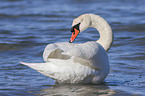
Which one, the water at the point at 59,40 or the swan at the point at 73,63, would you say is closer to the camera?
the swan at the point at 73,63

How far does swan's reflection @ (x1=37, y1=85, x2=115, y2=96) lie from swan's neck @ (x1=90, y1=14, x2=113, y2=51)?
854 millimetres

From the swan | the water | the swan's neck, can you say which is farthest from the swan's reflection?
the swan's neck

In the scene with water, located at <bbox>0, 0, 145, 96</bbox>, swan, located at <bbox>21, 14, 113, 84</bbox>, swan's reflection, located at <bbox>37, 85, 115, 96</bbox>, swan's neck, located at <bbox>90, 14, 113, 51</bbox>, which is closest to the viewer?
swan, located at <bbox>21, 14, 113, 84</bbox>

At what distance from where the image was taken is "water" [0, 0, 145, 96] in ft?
16.3

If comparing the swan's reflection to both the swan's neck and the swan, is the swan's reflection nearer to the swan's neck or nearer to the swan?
the swan

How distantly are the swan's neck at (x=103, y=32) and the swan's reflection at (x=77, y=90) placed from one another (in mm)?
854

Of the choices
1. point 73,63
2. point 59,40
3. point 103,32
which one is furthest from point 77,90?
point 59,40

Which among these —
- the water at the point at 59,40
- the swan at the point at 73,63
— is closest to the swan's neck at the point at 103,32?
the water at the point at 59,40

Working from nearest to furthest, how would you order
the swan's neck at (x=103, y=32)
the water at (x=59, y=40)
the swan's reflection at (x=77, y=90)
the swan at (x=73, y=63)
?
1. the swan at (x=73, y=63)
2. the swan's reflection at (x=77, y=90)
3. the water at (x=59, y=40)
4. the swan's neck at (x=103, y=32)

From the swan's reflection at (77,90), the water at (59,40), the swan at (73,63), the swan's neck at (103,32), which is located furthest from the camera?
the swan's neck at (103,32)

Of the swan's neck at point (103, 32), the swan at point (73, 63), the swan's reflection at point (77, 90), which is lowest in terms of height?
the swan's reflection at point (77, 90)

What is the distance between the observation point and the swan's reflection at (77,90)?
15.4 feet

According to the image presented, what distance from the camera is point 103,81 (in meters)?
5.32

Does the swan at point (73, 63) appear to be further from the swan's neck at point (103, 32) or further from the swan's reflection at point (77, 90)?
the swan's neck at point (103, 32)
